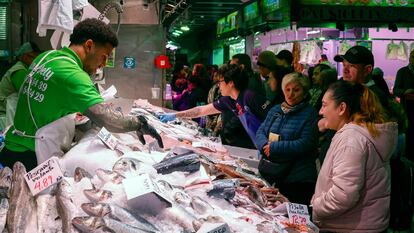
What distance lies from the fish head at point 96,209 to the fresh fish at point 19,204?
0.23 metres

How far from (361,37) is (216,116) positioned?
5.73 m

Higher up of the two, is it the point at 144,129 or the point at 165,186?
the point at 144,129

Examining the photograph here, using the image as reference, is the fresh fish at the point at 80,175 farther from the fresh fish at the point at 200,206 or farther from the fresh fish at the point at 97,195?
the fresh fish at the point at 200,206

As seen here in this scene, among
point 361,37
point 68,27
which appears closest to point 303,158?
point 68,27

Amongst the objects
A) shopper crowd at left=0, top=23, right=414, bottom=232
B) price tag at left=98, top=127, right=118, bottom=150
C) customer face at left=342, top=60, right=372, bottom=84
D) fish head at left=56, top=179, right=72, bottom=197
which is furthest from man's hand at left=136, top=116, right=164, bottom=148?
customer face at left=342, top=60, right=372, bottom=84

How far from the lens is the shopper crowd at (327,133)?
3633 mm

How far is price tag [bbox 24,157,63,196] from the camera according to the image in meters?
2.23

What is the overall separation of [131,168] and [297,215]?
0.91m

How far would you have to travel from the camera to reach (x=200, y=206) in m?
2.47

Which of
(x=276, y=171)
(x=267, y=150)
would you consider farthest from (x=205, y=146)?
(x=276, y=171)

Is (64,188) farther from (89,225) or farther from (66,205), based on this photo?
(89,225)

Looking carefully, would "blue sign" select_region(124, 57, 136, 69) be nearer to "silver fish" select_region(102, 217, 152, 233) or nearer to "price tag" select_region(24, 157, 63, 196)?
"price tag" select_region(24, 157, 63, 196)

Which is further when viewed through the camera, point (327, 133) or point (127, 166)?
point (327, 133)

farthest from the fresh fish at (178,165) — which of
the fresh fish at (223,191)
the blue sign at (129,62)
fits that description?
the blue sign at (129,62)
